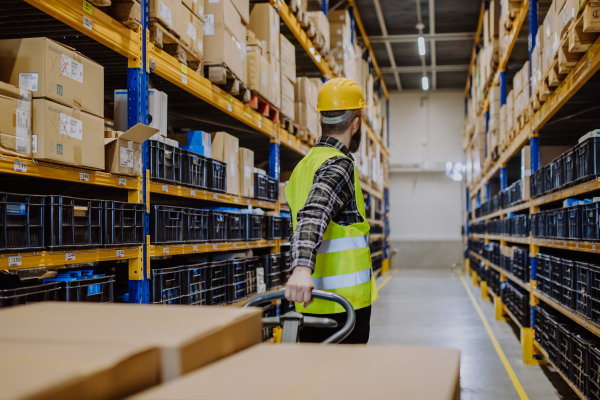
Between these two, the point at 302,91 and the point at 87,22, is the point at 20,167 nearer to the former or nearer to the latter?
the point at 87,22

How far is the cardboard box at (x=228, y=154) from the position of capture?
4875mm

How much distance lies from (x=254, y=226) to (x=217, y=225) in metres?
0.90

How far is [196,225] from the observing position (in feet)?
14.0

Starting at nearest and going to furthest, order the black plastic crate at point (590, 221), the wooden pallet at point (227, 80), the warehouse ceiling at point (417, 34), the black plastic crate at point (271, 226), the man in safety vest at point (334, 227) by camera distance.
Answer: the man in safety vest at point (334, 227)
the black plastic crate at point (590, 221)
the wooden pallet at point (227, 80)
the black plastic crate at point (271, 226)
the warehouse ceiling at point (417, 34)

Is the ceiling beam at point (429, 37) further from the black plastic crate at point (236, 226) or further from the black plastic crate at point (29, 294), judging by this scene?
the black plastic crate at point (29, 294)

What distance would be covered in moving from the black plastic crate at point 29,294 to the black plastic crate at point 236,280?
217 centimetres

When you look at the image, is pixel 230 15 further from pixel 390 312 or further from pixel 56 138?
pixel 390 312

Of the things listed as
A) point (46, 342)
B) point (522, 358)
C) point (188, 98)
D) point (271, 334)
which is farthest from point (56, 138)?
point (522, 358)

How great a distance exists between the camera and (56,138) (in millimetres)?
2574

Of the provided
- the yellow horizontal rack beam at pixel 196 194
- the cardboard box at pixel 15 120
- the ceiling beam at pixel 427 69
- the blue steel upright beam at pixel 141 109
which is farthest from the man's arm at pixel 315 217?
the ceiling beam at pixel 427 69

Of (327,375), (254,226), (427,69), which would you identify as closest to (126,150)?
(254,226)

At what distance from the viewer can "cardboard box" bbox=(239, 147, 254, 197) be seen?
17.2 feet

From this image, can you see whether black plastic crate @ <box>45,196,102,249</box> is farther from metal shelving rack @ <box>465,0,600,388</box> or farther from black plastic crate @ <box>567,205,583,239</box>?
black plastic crate @ <box>567,205,583,239</box>

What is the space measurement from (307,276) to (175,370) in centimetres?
128
